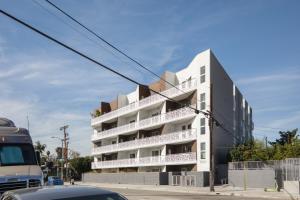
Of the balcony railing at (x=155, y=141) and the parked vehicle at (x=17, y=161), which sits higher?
the balcony railing at (x=155, y=141)

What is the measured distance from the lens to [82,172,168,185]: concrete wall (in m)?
55.7

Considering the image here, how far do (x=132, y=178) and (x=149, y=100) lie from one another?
10697mm

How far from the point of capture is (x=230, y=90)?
196ft

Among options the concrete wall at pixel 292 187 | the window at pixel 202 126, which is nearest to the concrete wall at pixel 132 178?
the window at pixel 202 126

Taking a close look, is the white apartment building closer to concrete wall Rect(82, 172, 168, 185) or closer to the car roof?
concrete wall Rect(82, 172, 168, 185)

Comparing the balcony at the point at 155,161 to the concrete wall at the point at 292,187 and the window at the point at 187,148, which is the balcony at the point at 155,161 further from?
the concrete wall at the point at 292,187

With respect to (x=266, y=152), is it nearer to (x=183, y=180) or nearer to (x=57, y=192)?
(x=183, y=180)

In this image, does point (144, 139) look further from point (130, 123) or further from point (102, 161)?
point (102, 161)

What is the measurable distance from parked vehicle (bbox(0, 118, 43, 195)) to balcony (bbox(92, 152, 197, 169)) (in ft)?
126

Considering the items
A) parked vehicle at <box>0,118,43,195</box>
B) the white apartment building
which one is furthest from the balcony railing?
parked vehicle at <box>0,118,43,195</box>

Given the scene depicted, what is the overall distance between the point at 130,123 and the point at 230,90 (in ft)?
61.4

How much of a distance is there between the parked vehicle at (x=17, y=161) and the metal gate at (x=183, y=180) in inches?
1403

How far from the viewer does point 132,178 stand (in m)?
64.1

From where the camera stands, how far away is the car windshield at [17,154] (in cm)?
1503
